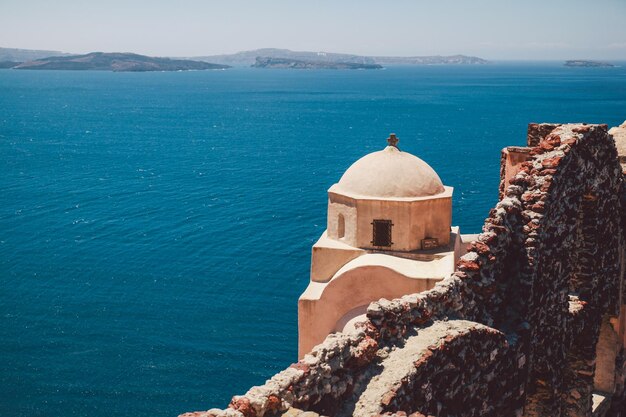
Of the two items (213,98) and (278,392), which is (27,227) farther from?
(213,98)

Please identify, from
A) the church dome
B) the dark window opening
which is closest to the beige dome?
the church dome

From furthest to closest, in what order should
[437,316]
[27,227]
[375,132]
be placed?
[375,132] → [27,227] → [437,316]

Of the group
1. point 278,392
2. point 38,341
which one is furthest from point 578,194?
point 38,341

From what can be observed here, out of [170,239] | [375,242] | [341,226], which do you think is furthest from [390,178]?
[170,239]

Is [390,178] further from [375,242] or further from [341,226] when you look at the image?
[341,226]

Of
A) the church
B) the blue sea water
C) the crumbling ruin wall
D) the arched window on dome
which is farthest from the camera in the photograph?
the blue sea water

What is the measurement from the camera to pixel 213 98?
168500mm

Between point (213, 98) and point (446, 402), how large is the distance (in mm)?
165514

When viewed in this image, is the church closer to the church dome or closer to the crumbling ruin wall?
the church dome

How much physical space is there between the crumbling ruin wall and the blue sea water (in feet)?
58.9

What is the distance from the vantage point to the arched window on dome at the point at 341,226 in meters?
17.4

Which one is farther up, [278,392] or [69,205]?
[278,392]

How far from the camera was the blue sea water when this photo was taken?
3027cm

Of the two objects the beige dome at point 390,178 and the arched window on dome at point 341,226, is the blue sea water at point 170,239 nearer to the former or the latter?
the arched window on dome at point 341,226
